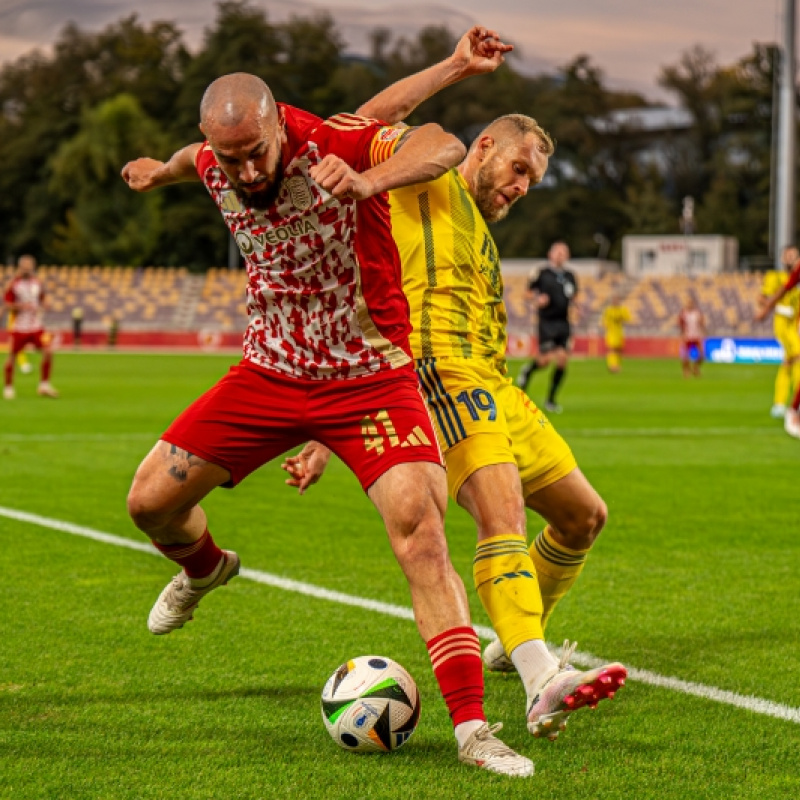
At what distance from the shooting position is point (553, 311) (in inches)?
799

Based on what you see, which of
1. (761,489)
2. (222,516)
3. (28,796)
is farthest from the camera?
(761,489)

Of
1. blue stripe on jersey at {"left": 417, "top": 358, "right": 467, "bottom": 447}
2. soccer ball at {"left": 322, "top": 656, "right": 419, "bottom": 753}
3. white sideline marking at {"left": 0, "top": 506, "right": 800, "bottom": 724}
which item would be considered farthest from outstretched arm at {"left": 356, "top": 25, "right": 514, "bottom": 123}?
white sideline marking at {"left": 0, "top": 506, "right": 800, "bottom": 724}

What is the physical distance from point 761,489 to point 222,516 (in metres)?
4.27

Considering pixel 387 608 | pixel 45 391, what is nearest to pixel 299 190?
pixel 387 608

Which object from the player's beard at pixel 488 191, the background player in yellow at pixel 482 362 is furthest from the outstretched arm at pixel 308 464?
the player's beard at pixel 488 191

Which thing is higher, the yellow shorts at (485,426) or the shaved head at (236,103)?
the shaved head at (236,103)

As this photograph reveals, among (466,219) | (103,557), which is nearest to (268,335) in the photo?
(466,219)

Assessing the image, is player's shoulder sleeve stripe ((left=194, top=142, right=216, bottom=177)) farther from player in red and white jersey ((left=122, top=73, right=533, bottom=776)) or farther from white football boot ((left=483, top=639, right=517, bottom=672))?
white football boot ((left=483, top=639, right=517, bottom=672))

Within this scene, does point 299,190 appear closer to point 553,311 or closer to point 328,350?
point 328,350

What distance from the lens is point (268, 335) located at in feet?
15.2

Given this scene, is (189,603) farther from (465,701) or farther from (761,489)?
(761,489)

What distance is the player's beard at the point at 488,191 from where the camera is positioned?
5.20 meters

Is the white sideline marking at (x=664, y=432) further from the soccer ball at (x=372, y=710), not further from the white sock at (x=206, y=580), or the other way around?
the soccer ball at (x=372, y=710)

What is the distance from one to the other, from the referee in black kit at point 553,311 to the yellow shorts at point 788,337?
10.8 feet
